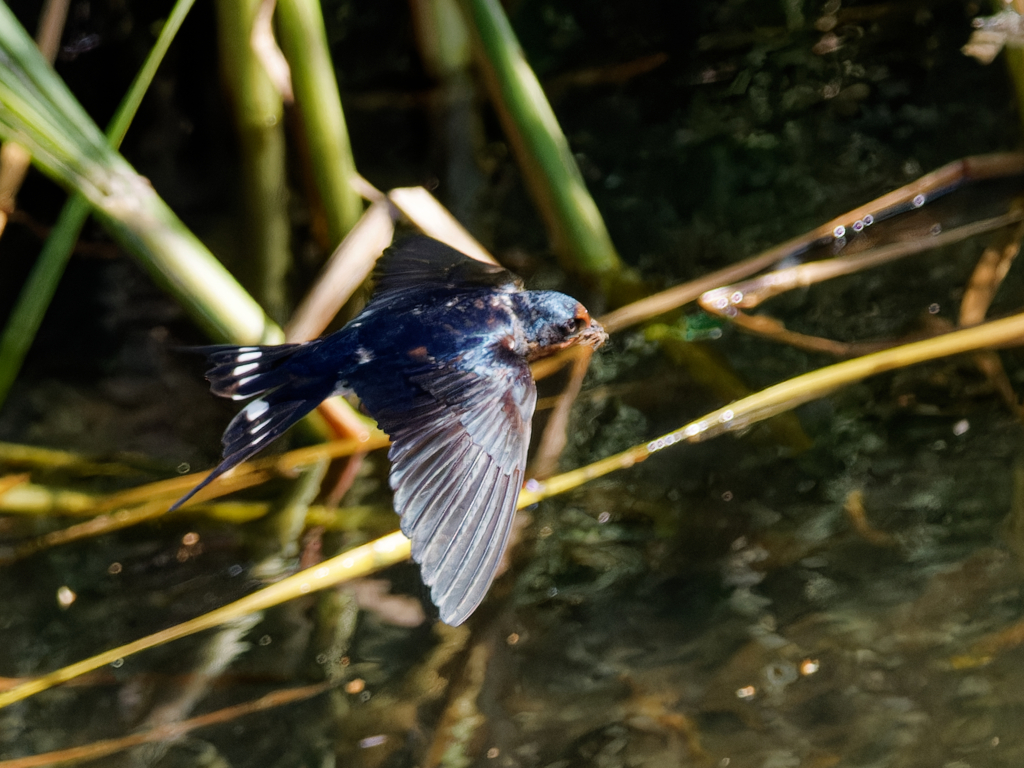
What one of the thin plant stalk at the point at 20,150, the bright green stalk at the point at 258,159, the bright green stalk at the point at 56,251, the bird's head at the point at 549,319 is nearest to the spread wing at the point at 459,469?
the bird's head at the point at 549,319

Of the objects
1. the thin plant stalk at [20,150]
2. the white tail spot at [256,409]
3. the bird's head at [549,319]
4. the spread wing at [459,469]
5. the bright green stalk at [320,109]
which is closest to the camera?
the spread wing at [459,469]

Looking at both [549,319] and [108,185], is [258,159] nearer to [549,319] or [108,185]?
[108,185]

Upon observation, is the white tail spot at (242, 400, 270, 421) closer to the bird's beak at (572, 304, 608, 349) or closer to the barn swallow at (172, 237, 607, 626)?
the barn swallow at (172, 237, 607, 626)

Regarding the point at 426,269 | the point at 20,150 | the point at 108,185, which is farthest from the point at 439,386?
the point at 20,150

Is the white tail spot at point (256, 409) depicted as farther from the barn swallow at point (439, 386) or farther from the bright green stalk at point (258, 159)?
the bright green stalk at point (258, 159)

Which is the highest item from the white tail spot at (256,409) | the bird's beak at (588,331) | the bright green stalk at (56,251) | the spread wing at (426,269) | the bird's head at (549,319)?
the bright green stalk at (56,251)

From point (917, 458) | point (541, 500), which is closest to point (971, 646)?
point (917, 458)

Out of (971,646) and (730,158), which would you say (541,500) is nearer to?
(971,646)
